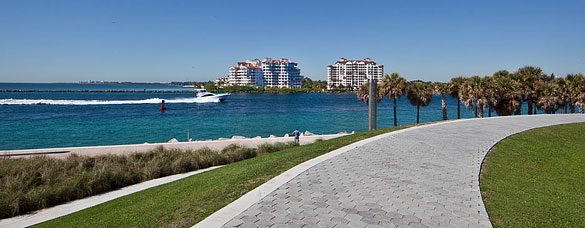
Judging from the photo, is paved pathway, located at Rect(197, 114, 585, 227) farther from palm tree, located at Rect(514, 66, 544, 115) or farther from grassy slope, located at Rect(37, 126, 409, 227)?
palm tree, located at Rect(514, 66, 544, 115)

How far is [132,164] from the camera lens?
12266 mm

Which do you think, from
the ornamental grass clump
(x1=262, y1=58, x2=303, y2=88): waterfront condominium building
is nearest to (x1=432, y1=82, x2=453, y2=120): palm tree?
the ornamental grass clump

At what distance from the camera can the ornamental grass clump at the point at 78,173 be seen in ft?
27.6

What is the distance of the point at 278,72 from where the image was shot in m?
179

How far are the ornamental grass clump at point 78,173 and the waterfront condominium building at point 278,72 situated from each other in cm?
16348

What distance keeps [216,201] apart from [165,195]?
7.31 ft

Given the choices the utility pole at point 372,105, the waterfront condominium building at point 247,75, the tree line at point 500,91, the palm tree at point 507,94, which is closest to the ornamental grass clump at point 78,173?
the utility pole at point 372,105

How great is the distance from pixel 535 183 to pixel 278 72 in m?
174

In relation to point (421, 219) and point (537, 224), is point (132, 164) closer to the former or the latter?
point (421, 219)

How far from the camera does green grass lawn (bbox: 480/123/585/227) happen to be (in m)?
5.00

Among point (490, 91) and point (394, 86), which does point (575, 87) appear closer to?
point (490, 91)

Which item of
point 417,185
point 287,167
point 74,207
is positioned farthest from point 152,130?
point 417,185

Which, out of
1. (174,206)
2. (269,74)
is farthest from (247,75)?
(174,206)

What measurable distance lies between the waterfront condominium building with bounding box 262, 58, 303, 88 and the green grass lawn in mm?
166321
